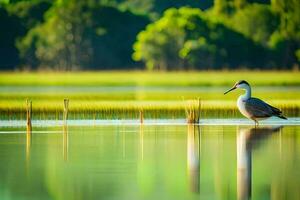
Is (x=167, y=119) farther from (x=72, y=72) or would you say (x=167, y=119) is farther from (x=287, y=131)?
(x=72, y=72)

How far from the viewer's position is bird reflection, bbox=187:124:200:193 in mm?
10578

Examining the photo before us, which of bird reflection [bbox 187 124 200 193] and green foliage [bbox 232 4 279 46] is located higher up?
green foliage [bbox 232 4 279 46]

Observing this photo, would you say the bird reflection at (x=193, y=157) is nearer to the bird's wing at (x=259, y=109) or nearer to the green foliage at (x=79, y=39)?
the bird's wing at (x=259, y=109)

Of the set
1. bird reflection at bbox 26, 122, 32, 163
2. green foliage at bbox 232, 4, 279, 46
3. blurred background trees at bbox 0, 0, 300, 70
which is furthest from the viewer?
green foliage at bbox 232, 4, 279, 46

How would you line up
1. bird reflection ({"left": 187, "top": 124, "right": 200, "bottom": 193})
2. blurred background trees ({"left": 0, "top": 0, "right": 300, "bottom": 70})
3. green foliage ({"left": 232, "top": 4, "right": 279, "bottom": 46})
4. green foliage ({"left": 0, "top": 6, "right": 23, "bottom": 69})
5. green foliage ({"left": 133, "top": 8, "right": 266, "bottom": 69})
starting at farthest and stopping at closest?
green foliage ({"left": 232, "top": 4, "right": 279, "bottom": 46}), green foliage ({"left": 0, "top": 6, "right": 23, "bottom": 69}), blurred background trees ({"left": 0, "top": 0, "right": 300, "bottom": 70}), green foliage ({"left": 133, "top": 8, "right": 266, "bottom": 69}), bird reflection ({"left": 187, "top": 124, "right": 200, "bottom": 193})

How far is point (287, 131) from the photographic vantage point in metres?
15.8

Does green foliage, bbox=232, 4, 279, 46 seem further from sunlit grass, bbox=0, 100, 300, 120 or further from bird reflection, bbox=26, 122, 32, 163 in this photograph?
bird reflection, bbox=26, 122, 32, 163

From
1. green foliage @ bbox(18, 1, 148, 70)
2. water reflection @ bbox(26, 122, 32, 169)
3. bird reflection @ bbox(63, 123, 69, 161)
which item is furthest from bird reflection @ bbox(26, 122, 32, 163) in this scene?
green foliage @ bbox(18, 1, 148, 70)

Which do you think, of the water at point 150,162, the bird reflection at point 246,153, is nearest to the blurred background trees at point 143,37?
the bird reflection at point 246,153

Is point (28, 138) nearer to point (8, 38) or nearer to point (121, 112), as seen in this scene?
point (121, 112)

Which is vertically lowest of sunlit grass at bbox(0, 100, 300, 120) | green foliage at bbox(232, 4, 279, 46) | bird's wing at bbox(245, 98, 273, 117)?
sunlit grass at bbox(0, 100, 300, 120)

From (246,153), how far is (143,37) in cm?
5198

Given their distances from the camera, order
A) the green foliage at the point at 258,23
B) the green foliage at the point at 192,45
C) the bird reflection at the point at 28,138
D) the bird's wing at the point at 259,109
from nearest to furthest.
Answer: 1. the bird reflection at the point at 28,138
2. the bird's wing at the point at 259,109
3. the green foliage at the point at 192,45
4. the green foliage at the point at 258,23

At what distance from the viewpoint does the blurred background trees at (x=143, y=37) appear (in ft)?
209
